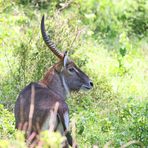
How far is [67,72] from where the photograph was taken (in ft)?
27.2

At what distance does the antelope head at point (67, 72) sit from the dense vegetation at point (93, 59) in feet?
1.24

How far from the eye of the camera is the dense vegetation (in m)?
8.02

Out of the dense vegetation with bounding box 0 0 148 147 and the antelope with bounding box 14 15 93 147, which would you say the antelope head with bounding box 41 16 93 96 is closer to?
the antelope with bounding box 14 15 93 147

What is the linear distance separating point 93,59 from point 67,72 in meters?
3.75

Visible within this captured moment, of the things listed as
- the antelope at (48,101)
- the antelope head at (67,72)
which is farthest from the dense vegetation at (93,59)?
the antelope head at (67,72)

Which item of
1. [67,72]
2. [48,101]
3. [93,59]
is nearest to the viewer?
[48,101]

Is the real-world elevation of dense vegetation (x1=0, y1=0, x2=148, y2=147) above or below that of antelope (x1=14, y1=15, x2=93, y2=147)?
below

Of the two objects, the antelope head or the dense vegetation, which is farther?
the antelope head

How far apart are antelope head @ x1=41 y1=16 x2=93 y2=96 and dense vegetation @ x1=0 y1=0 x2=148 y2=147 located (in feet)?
1.24

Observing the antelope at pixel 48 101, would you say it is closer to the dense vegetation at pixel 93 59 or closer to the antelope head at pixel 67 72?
the antelope head at pixel 67 72

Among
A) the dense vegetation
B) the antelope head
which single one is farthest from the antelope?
the dense vegetation

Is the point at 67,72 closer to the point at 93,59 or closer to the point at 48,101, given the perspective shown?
the point at 48,101

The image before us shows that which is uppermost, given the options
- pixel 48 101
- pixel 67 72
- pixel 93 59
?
pixel 48 101

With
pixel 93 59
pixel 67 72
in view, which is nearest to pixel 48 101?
pixel 67 72
